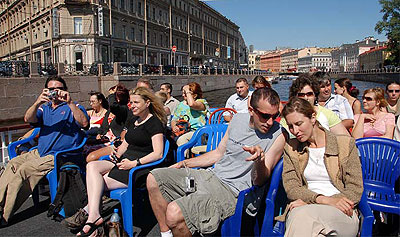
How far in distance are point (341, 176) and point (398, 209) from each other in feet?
1.88

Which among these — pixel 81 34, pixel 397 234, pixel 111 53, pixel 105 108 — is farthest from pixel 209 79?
pixel 397 234

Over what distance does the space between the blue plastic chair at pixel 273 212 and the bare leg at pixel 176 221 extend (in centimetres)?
57

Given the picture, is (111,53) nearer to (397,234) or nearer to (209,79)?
(209,79)

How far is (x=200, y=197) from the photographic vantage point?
2.49m

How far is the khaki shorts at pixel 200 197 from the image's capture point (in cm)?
239

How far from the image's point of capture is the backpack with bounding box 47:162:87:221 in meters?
3.21

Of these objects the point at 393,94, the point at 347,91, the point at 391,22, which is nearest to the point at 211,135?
the point at 347,91

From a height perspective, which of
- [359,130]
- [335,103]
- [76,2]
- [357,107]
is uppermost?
[76,2]

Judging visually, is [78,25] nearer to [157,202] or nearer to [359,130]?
[359,130]

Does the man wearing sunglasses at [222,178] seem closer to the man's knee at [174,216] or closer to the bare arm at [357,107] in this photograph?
the man's knee at [174,216]

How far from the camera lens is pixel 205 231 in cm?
238

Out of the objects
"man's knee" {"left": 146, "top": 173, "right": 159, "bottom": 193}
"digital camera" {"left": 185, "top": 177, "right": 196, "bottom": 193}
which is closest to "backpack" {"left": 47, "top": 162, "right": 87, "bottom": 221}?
"man's knee" {"left": 146, "top": 173, "right": 159, "bottom": 193}

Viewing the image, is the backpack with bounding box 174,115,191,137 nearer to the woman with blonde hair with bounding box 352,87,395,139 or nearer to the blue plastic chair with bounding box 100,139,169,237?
the blue plastic chair with bounding box 100,139,169,237

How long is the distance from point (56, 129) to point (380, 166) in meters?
3.20
